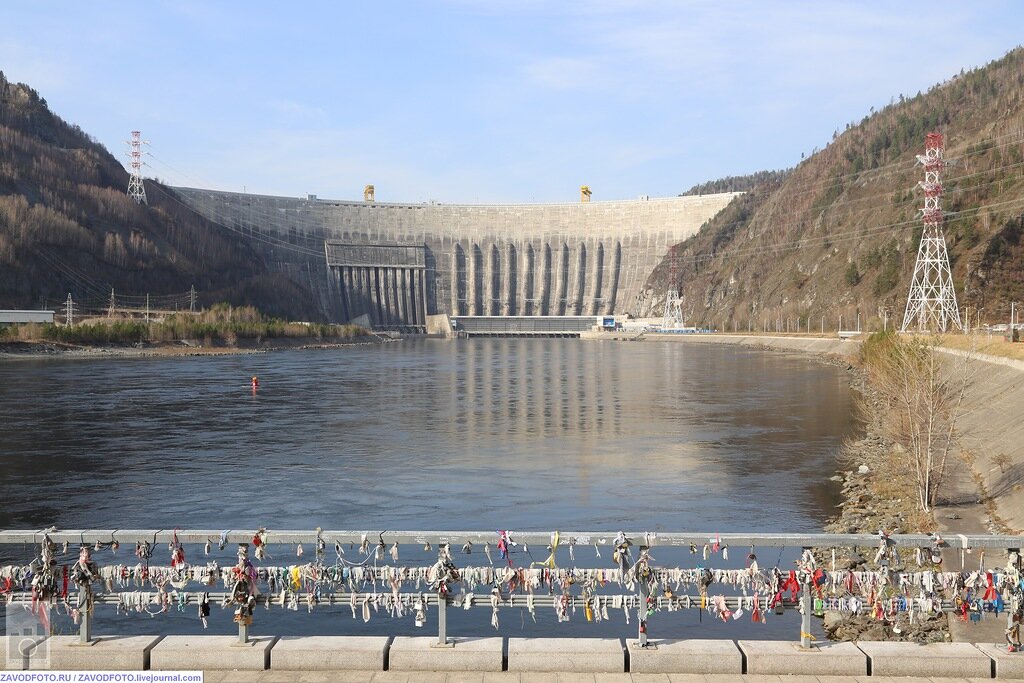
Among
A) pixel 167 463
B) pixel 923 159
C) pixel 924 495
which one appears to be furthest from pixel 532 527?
pixel 923 159

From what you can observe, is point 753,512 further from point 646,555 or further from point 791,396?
point 791,396

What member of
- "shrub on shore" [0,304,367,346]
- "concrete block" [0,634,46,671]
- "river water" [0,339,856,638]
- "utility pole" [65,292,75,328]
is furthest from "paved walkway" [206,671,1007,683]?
"utility pole" [65,292,75,328]

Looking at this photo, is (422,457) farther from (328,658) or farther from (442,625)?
(328,658)

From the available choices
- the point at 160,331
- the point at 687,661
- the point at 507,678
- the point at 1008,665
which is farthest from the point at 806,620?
the point at 160,331

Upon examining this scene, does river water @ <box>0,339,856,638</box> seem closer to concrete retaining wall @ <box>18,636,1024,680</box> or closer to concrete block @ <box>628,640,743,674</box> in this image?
concrete retaining wall @ <box>18,636,1024,680</box>

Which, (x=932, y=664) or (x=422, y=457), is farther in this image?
(x=422, y=457)

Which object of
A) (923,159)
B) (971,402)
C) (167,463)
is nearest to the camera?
Result: (167,463)
